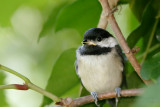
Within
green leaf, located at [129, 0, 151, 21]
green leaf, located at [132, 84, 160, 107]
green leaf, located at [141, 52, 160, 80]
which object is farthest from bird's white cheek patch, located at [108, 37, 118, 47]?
green leaf, located at [132, 84, 160, 107]

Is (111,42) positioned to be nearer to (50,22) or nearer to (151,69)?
(50,22)

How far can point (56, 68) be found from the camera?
1.30m

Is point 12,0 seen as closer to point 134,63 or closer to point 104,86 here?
point 104,86

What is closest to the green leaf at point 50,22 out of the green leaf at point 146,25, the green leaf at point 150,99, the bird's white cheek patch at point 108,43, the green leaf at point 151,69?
the bird's white cheek patch at point 108,43

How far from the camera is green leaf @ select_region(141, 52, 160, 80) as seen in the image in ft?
2.94

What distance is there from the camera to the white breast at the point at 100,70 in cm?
147

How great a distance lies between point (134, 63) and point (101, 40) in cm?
67

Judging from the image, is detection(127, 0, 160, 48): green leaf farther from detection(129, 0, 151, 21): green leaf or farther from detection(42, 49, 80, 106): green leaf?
detection(42, 49, 80, 106): green leaf

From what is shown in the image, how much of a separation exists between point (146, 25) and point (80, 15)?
1.14 ft

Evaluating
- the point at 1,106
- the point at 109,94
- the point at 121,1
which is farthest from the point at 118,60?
the point at 1,106

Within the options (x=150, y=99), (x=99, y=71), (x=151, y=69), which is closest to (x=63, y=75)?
(x=99, y=71)

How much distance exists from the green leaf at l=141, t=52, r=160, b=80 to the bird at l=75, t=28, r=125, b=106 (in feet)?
1.69

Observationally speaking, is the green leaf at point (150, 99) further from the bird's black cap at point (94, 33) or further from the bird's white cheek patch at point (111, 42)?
the bird's white cheek patch at point (111, 42)

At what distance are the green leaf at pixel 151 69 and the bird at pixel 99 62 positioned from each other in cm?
51
